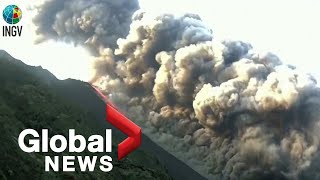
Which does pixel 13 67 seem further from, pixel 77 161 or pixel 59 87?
pixel 77 161

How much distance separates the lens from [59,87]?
470 ft

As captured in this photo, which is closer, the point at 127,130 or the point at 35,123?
the point at 127,130

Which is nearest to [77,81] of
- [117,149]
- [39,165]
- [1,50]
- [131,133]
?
[1,50]

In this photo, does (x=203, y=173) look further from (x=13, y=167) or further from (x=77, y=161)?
(x=13, y=167)

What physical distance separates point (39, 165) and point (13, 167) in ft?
17.4

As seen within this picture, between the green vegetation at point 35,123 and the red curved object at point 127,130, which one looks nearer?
the green vegetation at point 35,123

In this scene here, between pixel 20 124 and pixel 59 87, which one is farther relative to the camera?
pixel 59 87

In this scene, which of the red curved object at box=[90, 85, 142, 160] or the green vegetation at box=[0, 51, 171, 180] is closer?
the green vegetation at box=[0, 51, 171, 180]

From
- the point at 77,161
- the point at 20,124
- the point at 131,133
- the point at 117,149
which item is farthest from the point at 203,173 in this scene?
the point at 20,124

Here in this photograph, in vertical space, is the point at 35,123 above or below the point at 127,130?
above

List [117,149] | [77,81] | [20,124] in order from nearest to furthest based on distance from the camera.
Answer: [20,124] < [117,149] < [77,81]

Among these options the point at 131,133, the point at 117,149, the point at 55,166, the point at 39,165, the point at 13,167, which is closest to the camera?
the point at 13,167

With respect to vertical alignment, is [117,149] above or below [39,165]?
above

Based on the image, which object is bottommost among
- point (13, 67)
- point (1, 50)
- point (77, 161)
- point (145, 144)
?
point (77, 161)
